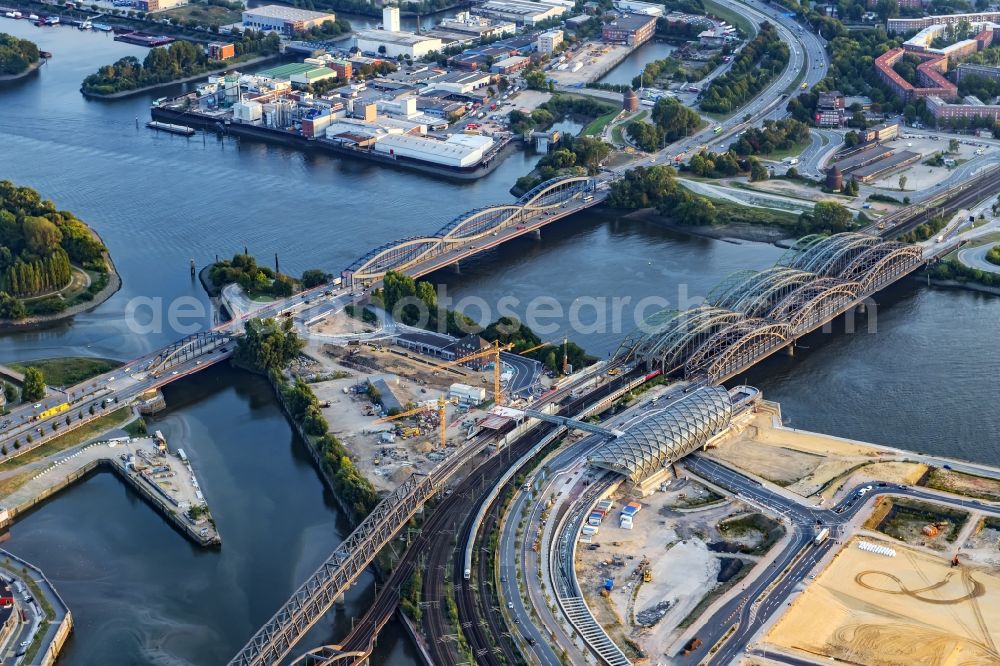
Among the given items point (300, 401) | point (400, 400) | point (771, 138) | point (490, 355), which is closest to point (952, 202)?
point (771, 138)

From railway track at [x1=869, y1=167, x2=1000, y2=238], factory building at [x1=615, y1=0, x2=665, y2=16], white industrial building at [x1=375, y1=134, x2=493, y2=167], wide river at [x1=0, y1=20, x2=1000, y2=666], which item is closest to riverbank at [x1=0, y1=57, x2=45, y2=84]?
wide river at [x1=0, y1=20, x2=1000, y2=666]

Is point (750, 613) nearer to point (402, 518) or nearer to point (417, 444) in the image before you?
point (402, 518)

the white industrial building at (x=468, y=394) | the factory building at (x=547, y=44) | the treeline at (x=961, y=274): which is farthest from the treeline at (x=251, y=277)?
the factory building at (x=547, y=44)

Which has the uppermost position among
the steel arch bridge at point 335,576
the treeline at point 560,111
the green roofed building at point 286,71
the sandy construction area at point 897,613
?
the steel arch bridge at point 335,576

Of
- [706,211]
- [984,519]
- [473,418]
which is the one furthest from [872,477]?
[706,211]

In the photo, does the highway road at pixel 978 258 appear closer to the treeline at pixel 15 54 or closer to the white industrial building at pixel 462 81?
the white industrial building at pixel 462 81
